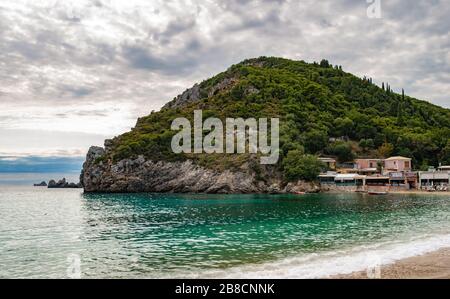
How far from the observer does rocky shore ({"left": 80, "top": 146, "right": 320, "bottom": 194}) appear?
3027 inches

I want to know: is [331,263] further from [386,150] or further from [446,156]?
[446,156]

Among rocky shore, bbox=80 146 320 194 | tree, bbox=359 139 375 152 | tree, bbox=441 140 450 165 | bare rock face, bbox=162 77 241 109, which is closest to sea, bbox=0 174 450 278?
rocky shore, bbox=80 146 320 194

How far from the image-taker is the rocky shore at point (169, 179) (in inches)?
3027

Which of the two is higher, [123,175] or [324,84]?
[324,84]

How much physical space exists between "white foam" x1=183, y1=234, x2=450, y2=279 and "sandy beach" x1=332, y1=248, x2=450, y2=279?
545 mm

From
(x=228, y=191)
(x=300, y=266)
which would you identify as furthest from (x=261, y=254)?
(x=228, y=191)

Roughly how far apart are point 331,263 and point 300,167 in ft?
200

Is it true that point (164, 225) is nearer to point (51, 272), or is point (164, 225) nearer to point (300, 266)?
point (51, 272)

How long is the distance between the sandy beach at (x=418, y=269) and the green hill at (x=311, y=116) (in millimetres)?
63523

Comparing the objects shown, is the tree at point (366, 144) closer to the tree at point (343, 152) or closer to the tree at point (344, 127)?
the tree at point (344, 127)

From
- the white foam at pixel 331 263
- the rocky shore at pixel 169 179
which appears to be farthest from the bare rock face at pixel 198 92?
the white foam at pixel 331 263

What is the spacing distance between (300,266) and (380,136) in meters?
90.8

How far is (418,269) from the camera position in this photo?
12.8 meters
